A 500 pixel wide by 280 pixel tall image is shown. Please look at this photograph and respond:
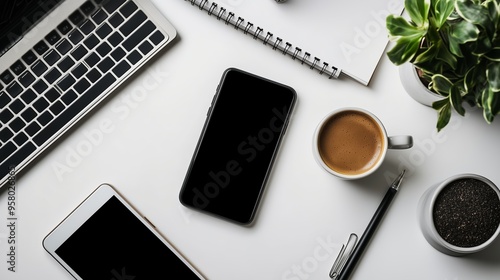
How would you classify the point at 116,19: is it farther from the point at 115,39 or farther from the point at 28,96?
the point at 28,96

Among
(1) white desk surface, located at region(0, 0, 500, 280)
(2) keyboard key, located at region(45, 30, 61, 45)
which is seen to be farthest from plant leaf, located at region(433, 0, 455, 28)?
(2) keyboard key, located at region(45, 30, 61, 45)

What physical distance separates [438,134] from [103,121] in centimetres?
56

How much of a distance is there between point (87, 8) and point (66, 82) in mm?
125

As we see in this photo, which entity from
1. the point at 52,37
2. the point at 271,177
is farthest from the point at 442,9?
the point at 52,37

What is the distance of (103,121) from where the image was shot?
2.67 ft

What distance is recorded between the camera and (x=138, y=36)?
0.79 metres

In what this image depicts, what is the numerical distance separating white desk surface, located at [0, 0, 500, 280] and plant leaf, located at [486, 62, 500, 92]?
213 mm

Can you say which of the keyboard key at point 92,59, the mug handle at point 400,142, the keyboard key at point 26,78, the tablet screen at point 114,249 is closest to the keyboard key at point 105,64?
the keyboard key at point 92,59

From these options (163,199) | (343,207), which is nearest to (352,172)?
(343,207)

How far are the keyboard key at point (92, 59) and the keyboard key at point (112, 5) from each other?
7 centimetres

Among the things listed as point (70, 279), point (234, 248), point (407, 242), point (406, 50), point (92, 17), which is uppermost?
point (406, 50)

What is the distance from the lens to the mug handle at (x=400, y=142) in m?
0.72

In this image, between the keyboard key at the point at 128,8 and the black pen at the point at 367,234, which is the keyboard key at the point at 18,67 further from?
the black pen at the point at 367,234

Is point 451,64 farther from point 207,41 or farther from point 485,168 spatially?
point 207,41
